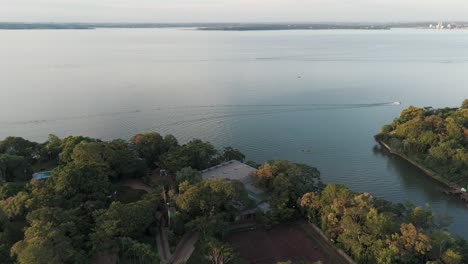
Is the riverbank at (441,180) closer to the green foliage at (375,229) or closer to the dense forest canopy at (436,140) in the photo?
the dense forest canopy at (436,140)

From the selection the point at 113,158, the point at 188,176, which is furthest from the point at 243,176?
the point at 113,158

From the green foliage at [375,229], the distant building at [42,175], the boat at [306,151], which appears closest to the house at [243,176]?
the green foliage at [375,229]

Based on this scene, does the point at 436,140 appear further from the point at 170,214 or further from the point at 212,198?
the point at 170,214

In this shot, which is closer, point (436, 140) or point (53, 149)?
point (53, 149)

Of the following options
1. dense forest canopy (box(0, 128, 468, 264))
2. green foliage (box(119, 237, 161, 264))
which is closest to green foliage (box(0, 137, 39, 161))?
dense forest canopy (box(0, 128, 468, 264))

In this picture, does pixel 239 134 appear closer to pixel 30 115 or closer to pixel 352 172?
pixel 352 172

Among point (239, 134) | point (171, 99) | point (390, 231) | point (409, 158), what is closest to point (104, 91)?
point (171, 99)
